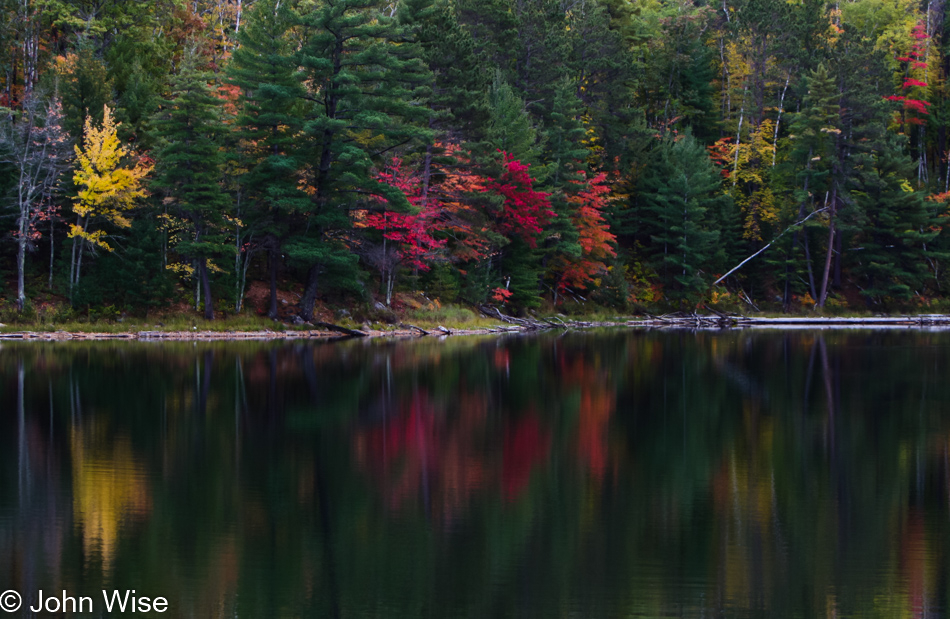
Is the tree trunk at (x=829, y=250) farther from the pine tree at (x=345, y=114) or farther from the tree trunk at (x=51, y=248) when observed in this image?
the tree trunk at (x=51, y=248)

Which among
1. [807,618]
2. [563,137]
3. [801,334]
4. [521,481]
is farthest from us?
[563,137]

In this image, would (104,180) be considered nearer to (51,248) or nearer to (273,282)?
(51,248)

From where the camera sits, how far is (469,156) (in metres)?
43.4

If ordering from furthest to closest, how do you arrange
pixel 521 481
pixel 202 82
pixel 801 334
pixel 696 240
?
1. pixel 696 240
2. pixel 801 334
3. pixel 202 82
4. pixel 521 481

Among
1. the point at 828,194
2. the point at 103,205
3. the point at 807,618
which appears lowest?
the point at 807,618

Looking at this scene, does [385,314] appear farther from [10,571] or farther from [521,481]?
[10,571]

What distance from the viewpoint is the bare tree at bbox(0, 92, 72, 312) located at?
35.7m

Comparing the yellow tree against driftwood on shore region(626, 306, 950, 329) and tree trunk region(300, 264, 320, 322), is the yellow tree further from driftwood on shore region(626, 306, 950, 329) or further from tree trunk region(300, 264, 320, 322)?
driftwood on shore region(626, 306, 950, 329)

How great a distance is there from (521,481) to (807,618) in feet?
15.6

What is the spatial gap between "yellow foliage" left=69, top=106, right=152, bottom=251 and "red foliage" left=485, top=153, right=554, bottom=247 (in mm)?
16698

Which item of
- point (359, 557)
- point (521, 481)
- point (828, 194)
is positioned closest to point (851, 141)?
point (828, 194)

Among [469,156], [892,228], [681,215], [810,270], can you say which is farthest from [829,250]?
[469,156]

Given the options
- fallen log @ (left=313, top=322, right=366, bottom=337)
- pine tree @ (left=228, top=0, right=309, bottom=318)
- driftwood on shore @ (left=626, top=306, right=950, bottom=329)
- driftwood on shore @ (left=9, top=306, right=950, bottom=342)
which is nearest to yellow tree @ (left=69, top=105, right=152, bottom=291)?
driftwood on shore @ (left=9, top=306, right=950, bottom=342)

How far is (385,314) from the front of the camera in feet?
136
